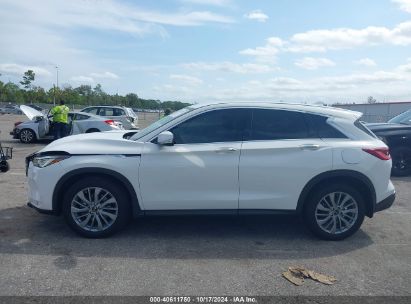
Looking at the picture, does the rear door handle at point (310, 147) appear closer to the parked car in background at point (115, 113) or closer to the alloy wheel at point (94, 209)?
the alloy wheel at point (94, 209)

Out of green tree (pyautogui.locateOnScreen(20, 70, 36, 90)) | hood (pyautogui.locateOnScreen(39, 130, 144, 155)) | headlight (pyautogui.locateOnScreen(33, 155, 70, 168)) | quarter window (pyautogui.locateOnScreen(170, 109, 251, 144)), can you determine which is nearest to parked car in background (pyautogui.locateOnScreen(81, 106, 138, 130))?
hood (pyautogui.locateOnScreen(39, 130, 144, 155))

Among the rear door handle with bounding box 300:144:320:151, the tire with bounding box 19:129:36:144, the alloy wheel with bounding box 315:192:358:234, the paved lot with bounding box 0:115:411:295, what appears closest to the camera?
the paved lot with bounding box 0:115:411:295

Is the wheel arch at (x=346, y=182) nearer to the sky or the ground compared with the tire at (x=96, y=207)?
nearer to the sky

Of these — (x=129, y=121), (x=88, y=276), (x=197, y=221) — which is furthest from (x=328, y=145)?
(x=129, y=121)

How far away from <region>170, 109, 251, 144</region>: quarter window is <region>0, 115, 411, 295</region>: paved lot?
1277 mm

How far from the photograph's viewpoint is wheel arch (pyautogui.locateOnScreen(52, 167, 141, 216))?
15.5ft

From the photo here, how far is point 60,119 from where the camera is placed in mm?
14273

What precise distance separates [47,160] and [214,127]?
2104 millimetres

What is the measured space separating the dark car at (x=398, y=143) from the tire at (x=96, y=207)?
7115 mm

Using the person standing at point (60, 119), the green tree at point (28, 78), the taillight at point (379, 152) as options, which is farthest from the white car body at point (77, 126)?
the green tree at point (28, 78)

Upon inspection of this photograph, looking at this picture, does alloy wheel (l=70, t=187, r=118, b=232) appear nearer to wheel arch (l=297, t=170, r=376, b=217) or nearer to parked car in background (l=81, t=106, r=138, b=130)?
wheel arch (l=297, t=170, r=376, b=217)

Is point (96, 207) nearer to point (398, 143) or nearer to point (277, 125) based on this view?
point (277, 125)

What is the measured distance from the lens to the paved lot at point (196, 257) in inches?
148

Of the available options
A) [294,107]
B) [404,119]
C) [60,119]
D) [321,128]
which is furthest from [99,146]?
[60,119]
